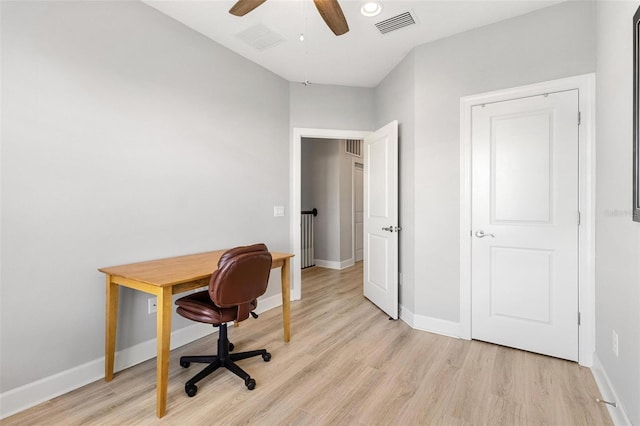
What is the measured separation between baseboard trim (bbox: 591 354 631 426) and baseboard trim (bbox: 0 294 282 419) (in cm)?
288

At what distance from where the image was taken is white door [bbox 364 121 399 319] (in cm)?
315

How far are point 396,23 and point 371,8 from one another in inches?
12.8

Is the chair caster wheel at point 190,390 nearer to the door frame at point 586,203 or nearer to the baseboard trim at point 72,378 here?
the baseboard trim at point 72,378

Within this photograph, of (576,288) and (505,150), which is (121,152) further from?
(576,288)

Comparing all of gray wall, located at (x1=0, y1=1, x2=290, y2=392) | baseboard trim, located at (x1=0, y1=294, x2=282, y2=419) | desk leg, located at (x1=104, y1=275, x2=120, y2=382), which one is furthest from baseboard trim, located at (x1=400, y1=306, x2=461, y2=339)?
desk leg, located at (x1=104, y1=275, x2=120, y2=382)

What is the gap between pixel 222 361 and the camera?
210cm

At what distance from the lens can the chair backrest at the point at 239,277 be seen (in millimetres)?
1830

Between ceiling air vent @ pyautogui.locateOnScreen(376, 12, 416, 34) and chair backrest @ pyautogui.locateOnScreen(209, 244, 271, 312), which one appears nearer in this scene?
chair backrest @ pyautogui.locateOnScreen(209, 244, 271, 312)

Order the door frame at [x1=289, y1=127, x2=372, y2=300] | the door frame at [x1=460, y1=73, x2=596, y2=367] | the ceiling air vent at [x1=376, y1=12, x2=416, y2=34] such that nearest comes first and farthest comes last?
1. the door frame at [x1=460, y1=73, x2=596, y2=367]
2. the ceiling air vent at [x1=376, y1=12, x2=416, y2=34]
3. the door frame at [x1=289, y1=127, x2=372, y2=300]

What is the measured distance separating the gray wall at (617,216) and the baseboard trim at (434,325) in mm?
947

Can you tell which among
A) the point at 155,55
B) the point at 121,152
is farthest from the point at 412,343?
the point at 155,55

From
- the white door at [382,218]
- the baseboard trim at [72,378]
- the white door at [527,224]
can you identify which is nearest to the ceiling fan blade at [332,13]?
the white door at [382,218]

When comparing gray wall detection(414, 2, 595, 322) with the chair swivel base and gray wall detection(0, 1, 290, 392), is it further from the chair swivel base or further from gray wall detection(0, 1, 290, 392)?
gray wall detection(0, 1, 290, 392)

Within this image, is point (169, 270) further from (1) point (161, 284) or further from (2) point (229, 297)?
(2) point (229, 297)
